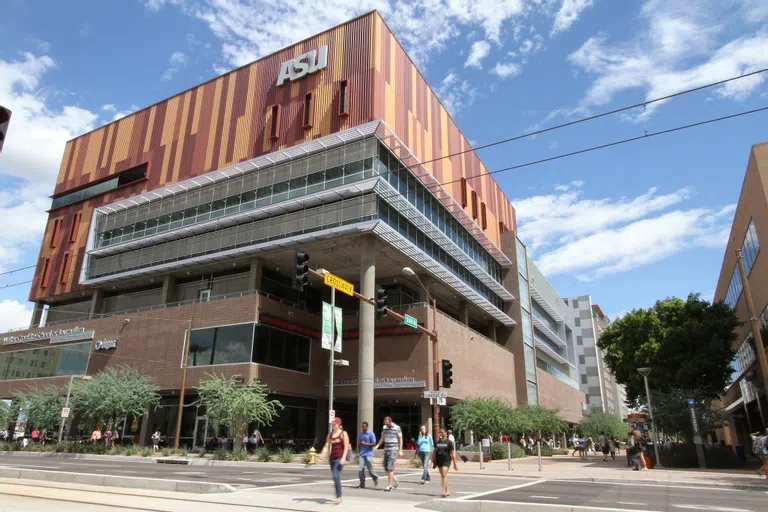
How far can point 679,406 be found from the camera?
29547 mm

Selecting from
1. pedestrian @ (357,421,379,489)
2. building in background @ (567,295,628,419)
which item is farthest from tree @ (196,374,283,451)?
building in background @ (567,295,628,419)

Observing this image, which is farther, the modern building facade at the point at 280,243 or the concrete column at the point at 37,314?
the concrete column at the point at 37,314

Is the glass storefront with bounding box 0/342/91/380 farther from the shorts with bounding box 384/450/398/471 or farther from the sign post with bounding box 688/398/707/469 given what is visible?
the sign post with bounding box 688/398/707/469

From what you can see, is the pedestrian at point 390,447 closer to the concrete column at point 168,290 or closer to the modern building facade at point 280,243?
the modern building facade at point 280,243

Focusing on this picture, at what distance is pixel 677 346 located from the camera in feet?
121

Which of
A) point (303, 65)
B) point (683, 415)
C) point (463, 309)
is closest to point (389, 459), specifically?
point (683, 415)

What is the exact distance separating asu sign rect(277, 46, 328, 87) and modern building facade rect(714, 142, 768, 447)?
97.9 ft

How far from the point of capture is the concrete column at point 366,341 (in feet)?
111

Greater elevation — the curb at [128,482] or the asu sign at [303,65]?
the asu sign at [303,65]

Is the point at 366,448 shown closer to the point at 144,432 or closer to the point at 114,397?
the point at 114,397

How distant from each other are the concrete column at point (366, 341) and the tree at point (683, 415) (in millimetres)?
17131

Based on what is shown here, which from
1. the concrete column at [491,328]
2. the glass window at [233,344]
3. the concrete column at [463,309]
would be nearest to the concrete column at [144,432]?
the glass window at [233,344]

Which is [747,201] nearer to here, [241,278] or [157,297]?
[241,278]

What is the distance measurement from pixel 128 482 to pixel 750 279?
41.6m
